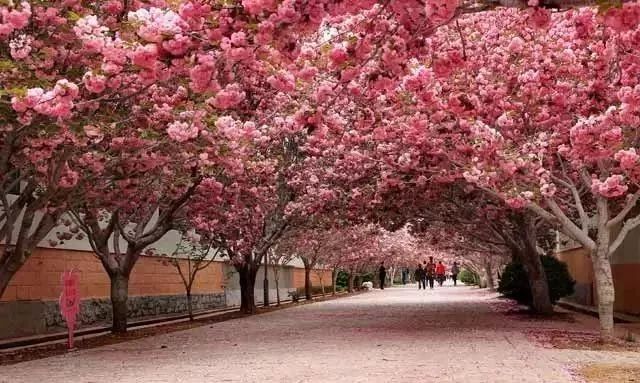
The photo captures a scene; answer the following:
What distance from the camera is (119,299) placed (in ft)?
57.0

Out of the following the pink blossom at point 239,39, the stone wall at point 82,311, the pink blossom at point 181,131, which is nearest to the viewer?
the pink blossom at point 239,39

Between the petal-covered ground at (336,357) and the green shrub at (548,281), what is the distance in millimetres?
4049

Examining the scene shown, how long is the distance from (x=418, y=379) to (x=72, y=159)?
19.5ft

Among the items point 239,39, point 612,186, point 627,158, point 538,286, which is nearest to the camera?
point 239,39

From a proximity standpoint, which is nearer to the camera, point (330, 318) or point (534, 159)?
point (534, 159)

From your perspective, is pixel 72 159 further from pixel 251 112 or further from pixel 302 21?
pixel 302 21

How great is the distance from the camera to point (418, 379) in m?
9.10

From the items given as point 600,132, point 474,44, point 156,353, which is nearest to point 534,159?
point 474,44

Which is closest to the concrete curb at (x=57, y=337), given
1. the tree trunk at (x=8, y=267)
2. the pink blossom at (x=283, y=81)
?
the tree trunk at (x=8, y=267)

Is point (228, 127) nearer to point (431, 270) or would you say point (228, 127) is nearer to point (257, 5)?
point (257, 5)

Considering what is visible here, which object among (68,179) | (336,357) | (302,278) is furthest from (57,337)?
(302,278)

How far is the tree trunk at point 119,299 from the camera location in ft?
56.9

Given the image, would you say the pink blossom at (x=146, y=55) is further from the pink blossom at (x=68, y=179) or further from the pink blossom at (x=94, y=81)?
the pink blossom at (x=68, y=179)

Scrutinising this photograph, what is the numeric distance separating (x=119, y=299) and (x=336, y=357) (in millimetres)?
7353
